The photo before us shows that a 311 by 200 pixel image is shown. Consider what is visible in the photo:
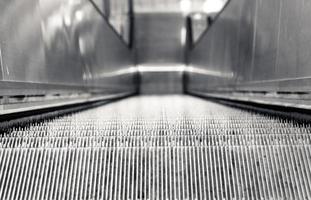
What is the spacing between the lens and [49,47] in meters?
3.78

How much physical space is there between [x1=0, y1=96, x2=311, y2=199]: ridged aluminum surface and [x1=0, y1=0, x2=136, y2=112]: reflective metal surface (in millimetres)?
600

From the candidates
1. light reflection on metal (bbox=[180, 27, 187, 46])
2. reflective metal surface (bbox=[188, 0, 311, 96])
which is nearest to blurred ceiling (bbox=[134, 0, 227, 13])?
light reflection on metal (bbox=[180, 27, 187, 46])

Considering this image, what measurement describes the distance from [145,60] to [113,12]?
536 cm

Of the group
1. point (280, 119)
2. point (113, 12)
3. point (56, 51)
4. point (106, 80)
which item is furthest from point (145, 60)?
point (280, 119)

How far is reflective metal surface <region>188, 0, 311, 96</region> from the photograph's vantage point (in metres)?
2.67

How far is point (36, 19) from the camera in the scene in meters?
3.32

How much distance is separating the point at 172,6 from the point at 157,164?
16.1 meters

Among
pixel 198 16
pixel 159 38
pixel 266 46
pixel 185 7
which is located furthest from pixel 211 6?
pixel 266 46

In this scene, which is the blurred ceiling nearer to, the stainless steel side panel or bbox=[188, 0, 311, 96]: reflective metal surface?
the stainless steel side panel

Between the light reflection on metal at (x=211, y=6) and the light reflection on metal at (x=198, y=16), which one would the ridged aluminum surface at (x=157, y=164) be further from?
the light reflection on metal at (x=198, y=16)

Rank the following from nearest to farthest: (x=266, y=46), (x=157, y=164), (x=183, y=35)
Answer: (x=157, y=164), (x=266, y=46), (x=183, y=35)

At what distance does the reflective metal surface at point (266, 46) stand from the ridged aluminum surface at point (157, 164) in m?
0.57

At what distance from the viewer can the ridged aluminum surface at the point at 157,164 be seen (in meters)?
1.76

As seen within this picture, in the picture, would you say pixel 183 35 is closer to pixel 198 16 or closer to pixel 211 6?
pixel 198 16
